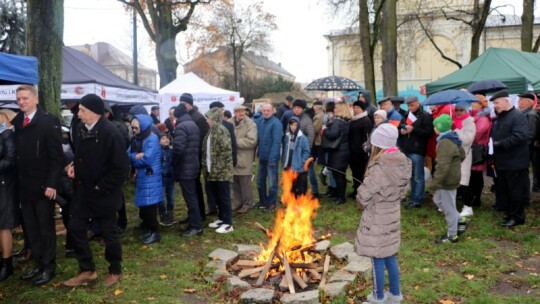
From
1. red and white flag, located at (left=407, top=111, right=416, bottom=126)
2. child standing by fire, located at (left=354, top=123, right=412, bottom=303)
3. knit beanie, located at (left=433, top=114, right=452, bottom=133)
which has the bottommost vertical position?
child standing by fire, located at (left=354, top=123, right=412, bottom=303)

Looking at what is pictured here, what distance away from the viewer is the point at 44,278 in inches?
217

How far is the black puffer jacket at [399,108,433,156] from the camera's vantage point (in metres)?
8.62

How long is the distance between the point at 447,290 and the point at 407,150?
413 centimetres

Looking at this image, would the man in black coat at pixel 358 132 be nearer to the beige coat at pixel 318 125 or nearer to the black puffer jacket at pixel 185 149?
the beige coat at pixel 318 125

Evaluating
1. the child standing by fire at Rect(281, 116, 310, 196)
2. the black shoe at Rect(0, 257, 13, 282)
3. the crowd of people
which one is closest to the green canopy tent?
the crowd of people

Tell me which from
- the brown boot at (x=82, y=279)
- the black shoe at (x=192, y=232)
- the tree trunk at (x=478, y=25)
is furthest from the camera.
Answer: the tree trunk at (x=478, y=25)

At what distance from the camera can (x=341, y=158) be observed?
372 inches

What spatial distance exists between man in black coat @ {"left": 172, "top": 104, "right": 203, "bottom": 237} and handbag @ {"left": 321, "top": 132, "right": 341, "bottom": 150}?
3.08m

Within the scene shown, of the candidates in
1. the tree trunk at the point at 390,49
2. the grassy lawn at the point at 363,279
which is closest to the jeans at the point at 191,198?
the grassy lawn at the point at 363,279

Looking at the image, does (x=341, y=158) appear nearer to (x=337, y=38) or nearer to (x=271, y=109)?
(x=271, y=109)

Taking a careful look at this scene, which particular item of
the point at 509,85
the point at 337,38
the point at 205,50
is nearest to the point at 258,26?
the point at 205,50

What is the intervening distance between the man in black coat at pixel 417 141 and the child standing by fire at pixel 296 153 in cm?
189

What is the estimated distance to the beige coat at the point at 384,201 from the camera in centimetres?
442

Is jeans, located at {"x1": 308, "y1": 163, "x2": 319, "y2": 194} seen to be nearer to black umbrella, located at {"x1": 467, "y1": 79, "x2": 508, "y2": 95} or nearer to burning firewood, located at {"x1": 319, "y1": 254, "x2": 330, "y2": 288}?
black umbrella, located at {"x1": 467, "y1": 79, "x2": 508, "y2": 95}
